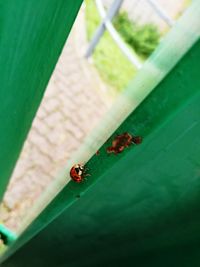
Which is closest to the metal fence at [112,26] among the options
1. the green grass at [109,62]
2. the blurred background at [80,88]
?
the blurred background at [80,88]

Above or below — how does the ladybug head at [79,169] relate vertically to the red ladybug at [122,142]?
below

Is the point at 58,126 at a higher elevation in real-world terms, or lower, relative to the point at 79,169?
lower

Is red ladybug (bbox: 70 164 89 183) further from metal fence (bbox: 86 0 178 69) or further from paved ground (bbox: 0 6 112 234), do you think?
metal fence (bbox: 86 0 178 69)

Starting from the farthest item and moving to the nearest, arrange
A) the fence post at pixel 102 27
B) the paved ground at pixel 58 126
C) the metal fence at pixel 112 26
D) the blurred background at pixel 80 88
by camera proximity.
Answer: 1. the fence post at pixel 102 27
2. the metal fence at pixel 112 26
3. the blurred background at pixel 80 88
4. the paved ground at pixel 58 126

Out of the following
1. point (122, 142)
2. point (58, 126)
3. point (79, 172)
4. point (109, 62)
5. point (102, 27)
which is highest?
point (122, 142)

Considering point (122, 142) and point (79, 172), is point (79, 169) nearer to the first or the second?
point (79, 172)

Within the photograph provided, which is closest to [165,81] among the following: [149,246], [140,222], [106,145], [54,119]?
[106,145]

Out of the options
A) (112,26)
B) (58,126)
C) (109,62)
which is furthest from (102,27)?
(58,126)

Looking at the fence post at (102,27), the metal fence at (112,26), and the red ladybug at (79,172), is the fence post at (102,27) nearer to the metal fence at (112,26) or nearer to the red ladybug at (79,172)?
the metal fence at (112,26)

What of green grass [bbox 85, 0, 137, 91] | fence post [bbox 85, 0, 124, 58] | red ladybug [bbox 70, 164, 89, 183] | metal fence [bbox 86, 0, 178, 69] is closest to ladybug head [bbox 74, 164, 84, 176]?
red ladybug [bbox 70, 164, 89, 183]
